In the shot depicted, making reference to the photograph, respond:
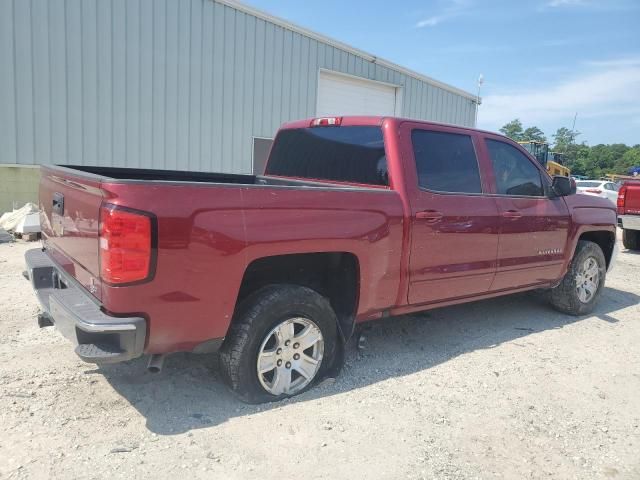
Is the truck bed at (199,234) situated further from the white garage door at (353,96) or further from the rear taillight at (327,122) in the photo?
the white garage door at (353,96)

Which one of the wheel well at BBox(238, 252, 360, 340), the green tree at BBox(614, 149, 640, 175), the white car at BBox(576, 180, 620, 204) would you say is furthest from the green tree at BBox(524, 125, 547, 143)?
the wheel well at BBox(238, 252, 360, 340)

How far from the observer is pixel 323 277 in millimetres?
3805

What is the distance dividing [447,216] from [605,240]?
3227mm

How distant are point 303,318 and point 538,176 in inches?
120

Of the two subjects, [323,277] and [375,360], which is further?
[375,360]

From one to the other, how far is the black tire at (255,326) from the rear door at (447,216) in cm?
97

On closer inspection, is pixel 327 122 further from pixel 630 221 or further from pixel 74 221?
pixel 630 221

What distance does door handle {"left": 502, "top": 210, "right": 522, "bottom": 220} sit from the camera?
4.54 metres

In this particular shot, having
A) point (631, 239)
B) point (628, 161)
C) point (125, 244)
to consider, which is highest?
point (628, 161)

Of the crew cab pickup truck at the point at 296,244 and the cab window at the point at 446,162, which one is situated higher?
the cab window at the point at 446,162

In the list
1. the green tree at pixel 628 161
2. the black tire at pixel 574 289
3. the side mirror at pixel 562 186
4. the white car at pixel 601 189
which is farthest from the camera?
the green tree at pixel 628 161

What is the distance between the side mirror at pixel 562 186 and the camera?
506cm

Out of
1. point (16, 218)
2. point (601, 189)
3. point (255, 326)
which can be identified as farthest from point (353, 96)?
point (601, 189)

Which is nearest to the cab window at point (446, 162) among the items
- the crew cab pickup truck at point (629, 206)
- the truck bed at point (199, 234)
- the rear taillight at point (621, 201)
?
the truck bed at point (199, 234)
